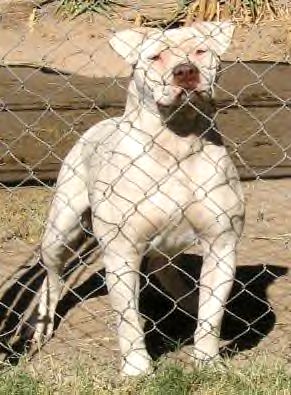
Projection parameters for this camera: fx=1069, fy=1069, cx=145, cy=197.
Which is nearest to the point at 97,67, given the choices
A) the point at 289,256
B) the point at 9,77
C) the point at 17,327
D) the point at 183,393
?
the point at 9,77

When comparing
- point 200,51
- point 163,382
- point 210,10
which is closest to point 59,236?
point 163,382

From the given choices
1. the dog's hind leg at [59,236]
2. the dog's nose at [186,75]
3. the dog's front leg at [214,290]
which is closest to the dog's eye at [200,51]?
the dog's nose at [186,75]

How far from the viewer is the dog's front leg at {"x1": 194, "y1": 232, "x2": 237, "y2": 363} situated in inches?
175

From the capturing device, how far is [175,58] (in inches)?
164

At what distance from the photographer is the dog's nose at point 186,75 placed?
4.08 m

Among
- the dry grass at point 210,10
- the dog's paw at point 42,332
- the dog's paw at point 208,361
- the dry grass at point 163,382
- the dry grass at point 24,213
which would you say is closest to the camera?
the dry grass at point 163,382

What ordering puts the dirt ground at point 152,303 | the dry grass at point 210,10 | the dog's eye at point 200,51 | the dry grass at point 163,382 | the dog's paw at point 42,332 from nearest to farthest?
1. the dry grass at point 163,382
2. the dog's eye at point 200,51
3. the dirt ground at point 152,303
4. the dog's paw at point 42,332
5. the dry grass at point 210,10

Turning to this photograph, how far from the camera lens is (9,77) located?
840cm

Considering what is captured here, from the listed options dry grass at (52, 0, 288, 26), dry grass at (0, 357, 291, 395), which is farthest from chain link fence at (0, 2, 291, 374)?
dry grass at (52, 0, 288, 26)

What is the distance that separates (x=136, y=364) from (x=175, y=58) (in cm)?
125

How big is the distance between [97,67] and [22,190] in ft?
9.68

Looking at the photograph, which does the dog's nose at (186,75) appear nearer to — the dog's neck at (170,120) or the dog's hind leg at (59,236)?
the dog's neck at (170,120)

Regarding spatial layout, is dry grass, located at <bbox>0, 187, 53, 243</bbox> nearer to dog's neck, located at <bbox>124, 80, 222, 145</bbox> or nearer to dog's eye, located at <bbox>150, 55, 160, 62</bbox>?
dog's neck, located at <bbox>124, 80, 222, 145</bbox>

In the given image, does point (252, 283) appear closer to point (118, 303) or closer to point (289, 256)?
point (289, 256)
